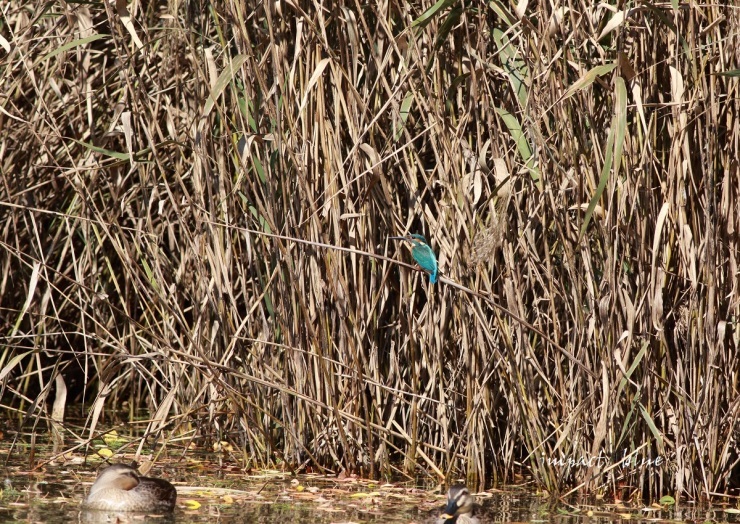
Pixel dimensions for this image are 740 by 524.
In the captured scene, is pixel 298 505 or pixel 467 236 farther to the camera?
pixel 467 236

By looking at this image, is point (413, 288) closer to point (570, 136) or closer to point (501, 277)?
point (501, 277)

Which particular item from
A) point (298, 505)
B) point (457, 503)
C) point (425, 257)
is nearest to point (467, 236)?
point (425, 257)

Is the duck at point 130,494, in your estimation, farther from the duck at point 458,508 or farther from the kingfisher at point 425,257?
the kingfisher at point 425,257

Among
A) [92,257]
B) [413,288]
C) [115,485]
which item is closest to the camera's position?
[115,485]

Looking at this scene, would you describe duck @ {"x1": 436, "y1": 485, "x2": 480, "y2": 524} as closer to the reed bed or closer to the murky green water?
the murky green water

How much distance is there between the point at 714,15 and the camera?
3906 mm

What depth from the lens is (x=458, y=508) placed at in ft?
11.2

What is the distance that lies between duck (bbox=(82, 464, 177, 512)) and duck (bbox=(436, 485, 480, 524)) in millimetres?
999

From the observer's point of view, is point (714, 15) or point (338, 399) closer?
point (714, 15)

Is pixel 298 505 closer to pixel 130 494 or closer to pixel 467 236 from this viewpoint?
pixel 130 494

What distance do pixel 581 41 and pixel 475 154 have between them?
0.61 meters

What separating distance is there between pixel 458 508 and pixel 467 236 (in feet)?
3.65

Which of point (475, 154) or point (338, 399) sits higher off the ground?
point (475, 154)

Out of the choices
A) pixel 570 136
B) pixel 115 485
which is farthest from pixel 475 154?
pixel 115 485
